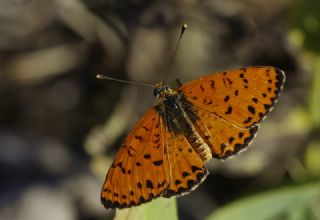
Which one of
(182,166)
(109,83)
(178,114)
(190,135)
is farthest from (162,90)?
(109,83)

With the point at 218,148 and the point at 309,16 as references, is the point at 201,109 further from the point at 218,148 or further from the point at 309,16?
the point at 309,16

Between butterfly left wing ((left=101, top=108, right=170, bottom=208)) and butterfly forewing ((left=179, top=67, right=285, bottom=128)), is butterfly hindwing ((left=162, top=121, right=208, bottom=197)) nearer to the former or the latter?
butterfly left wing ((left=101, top=108, right=170, bottom=208))

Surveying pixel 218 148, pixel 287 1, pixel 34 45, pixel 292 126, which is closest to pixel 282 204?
pixel 218 148

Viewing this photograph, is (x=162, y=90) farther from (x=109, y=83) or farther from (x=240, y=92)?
(x=109, y=83)

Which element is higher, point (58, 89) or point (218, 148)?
point (58, 89)

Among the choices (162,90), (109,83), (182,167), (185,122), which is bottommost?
(182,167)

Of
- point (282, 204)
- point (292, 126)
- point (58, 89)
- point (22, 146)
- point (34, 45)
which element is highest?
point (34, 45)
